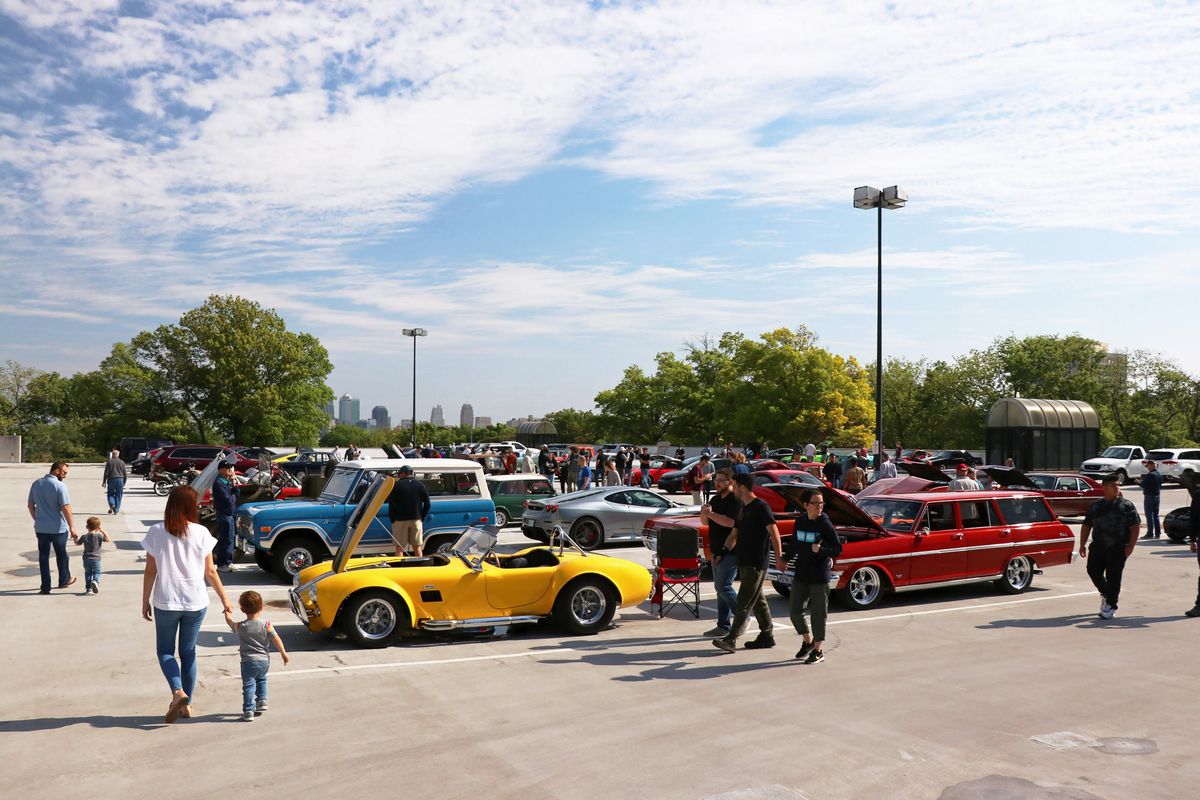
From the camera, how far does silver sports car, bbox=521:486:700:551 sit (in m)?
19.1

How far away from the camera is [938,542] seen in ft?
42.1

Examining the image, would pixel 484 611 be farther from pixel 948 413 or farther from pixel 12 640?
pixel 948 413

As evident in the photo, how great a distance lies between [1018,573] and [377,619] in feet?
29.5

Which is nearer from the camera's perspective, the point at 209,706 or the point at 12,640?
the point at 209,706

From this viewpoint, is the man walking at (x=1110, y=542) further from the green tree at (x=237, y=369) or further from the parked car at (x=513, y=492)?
the green tree at (x=237, y=369)

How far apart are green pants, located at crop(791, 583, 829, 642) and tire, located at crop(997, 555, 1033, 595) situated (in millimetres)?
5373

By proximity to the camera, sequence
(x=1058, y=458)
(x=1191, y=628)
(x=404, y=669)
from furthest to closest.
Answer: (x=1058, y=458), (x=1191, y=628), (x=404, y=669)

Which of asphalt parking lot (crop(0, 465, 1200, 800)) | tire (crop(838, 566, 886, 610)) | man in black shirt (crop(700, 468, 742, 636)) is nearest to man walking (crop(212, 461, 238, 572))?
A: asphalt parking lot (crop(0, 465, 1200, 800))

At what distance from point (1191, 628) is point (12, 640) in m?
13.0

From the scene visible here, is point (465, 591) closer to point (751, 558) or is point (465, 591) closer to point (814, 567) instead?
point (751, 558)

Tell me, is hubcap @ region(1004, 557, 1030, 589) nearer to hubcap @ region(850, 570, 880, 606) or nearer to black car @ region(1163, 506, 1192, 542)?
hubcap @ region(850, 570, 880, 606)

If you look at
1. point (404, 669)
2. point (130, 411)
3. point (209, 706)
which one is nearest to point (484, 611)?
point (404, 669)

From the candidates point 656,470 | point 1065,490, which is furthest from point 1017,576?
point 656,470

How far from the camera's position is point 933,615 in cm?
1202
